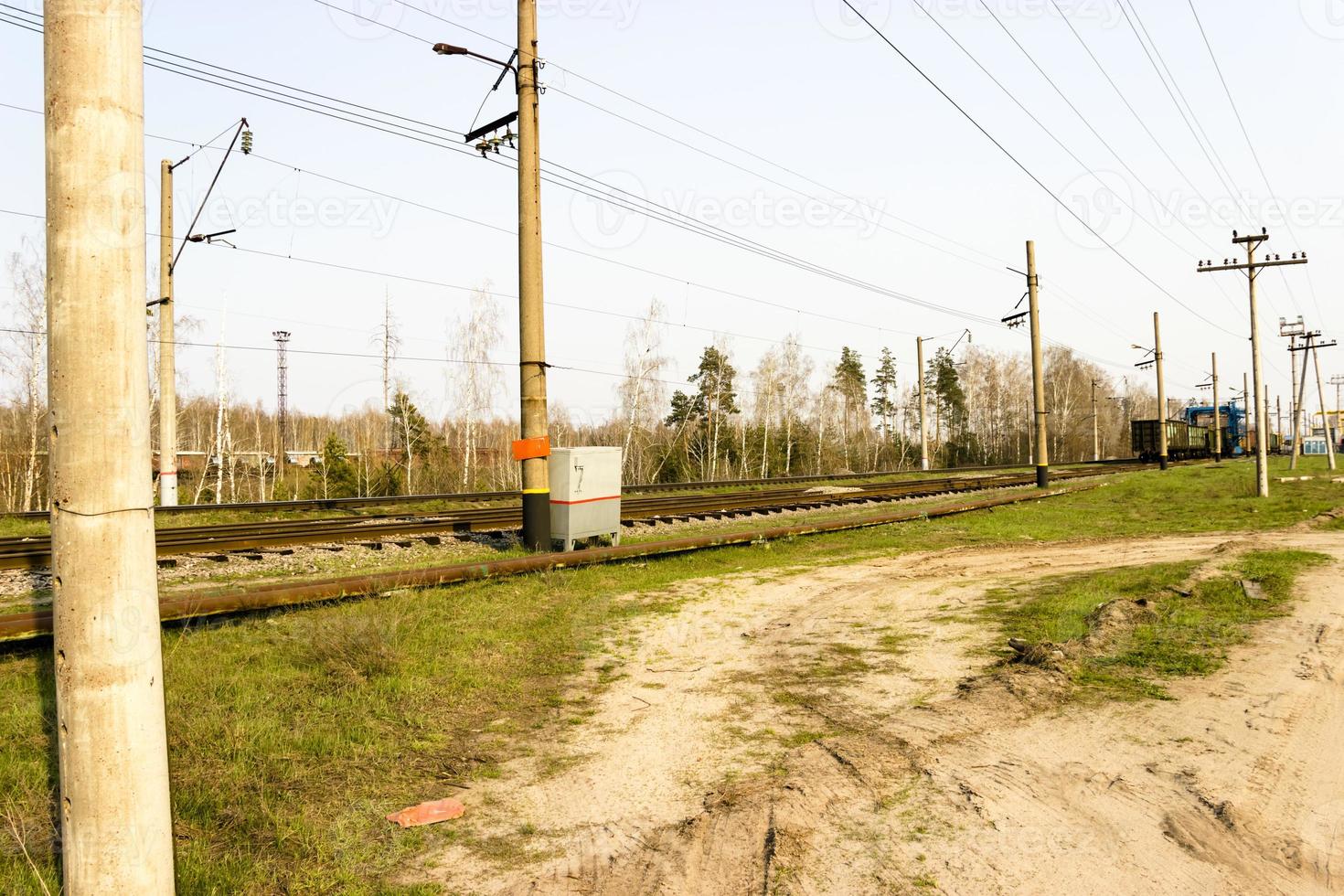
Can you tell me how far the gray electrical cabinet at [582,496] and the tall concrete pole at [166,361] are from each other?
12.8m

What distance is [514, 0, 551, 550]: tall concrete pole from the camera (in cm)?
1242

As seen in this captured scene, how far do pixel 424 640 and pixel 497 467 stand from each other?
1807 inches

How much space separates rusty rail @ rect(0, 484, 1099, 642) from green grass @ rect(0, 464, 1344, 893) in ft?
0.60

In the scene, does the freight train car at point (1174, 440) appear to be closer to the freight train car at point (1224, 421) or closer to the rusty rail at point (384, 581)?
the freight train car at point (1224, 421)

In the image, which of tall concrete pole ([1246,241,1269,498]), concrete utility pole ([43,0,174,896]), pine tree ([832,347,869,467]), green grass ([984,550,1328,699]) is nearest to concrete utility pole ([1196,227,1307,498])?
tall concrete pole ([1246,241,1269,498])

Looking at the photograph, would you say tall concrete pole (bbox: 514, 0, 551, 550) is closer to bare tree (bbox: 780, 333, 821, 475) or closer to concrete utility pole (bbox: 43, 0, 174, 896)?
concrete utility pole (bbox: 43, 0, 174, 896)

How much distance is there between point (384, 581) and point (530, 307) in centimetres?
554

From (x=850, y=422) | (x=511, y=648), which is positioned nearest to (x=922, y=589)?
(x=511, y=648)

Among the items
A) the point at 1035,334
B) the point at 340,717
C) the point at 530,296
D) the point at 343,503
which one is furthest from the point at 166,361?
the point at 1035,334

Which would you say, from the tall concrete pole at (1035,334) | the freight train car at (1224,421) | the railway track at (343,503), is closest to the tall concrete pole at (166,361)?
the railway track at (343,503)

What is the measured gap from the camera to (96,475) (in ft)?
7.93

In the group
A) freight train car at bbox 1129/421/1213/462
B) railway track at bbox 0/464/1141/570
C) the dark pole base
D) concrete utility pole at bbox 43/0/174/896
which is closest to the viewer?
concrete utility pole at bbox 43/0/174/896

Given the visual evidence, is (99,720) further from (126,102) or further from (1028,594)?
(1028,594)

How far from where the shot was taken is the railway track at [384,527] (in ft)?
40.0
